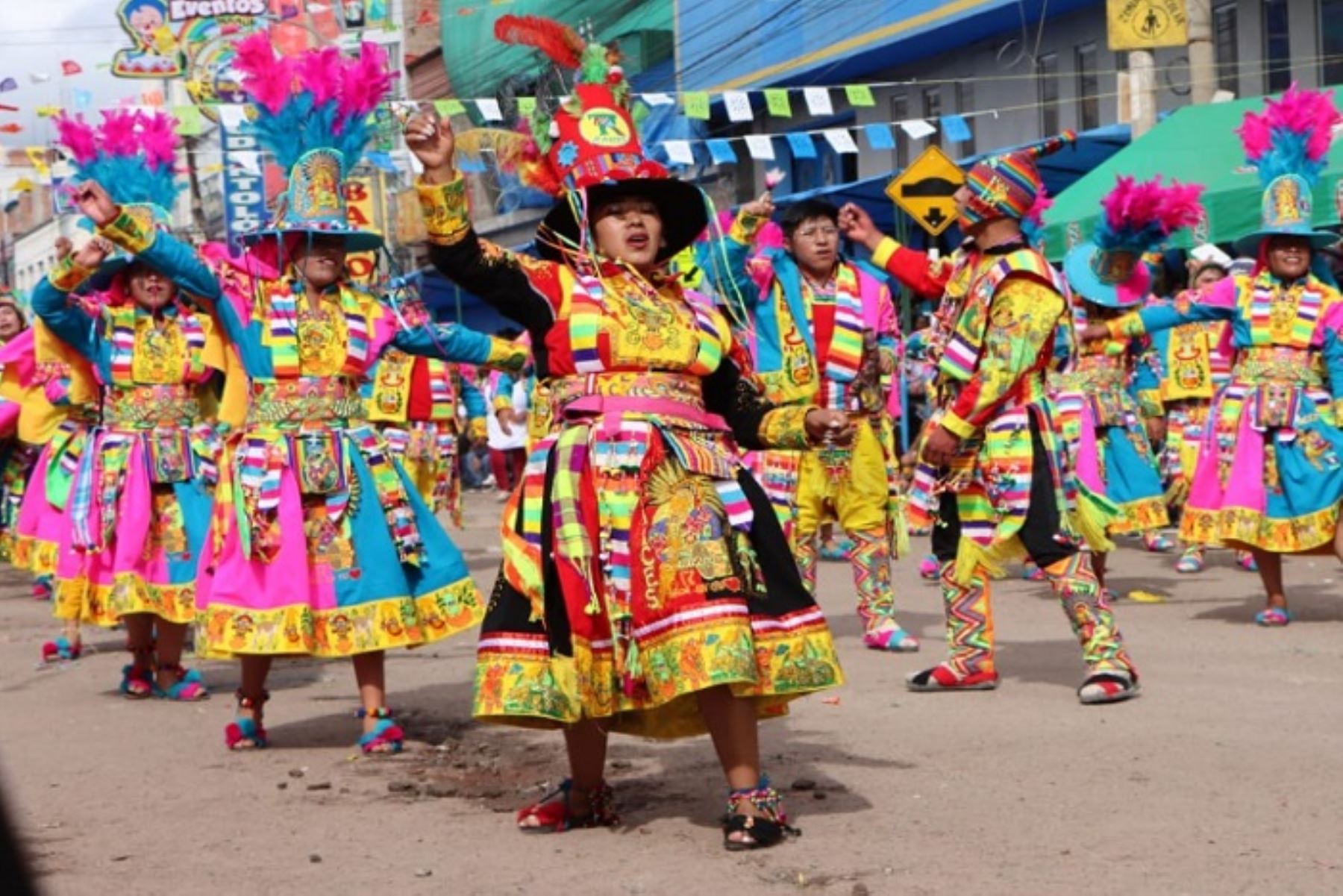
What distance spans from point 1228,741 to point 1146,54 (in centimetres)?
1315

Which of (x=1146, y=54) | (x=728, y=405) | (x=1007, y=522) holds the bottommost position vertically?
(x=1007, y=522)

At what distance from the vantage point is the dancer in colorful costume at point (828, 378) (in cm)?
954

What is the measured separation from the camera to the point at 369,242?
297 inches

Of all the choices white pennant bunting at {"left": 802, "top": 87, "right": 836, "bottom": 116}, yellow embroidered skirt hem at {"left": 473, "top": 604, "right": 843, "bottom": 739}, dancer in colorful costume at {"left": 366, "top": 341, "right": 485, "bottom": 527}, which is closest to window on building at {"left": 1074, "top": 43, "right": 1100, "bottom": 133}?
white pennant bunting at {"left": 802, "top": 87, "right": 836, "bottom": 116}

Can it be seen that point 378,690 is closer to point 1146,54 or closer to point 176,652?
point 176,652

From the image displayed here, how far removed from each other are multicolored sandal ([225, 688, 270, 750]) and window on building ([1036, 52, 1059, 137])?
60.4 ft

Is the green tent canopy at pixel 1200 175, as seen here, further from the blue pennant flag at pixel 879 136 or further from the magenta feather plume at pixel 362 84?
the magenta feather plume at pixel 362 84

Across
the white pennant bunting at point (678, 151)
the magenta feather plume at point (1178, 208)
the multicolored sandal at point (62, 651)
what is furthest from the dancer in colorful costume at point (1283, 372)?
the white pennant bunting at point (678, 151)

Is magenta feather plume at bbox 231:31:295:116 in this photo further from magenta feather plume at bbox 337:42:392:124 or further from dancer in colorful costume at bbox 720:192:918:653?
dancer in colorful costume at bbox 720:192:918:653

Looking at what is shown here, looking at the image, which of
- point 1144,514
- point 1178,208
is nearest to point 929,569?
point 1144,514

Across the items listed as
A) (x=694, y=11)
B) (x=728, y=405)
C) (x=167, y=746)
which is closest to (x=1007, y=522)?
(x=728, y=405)

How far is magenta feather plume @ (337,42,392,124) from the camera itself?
7.54 metres

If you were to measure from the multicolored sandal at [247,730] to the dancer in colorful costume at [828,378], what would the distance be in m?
2.91

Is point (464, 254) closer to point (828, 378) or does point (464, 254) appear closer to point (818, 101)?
point (828, 378)
